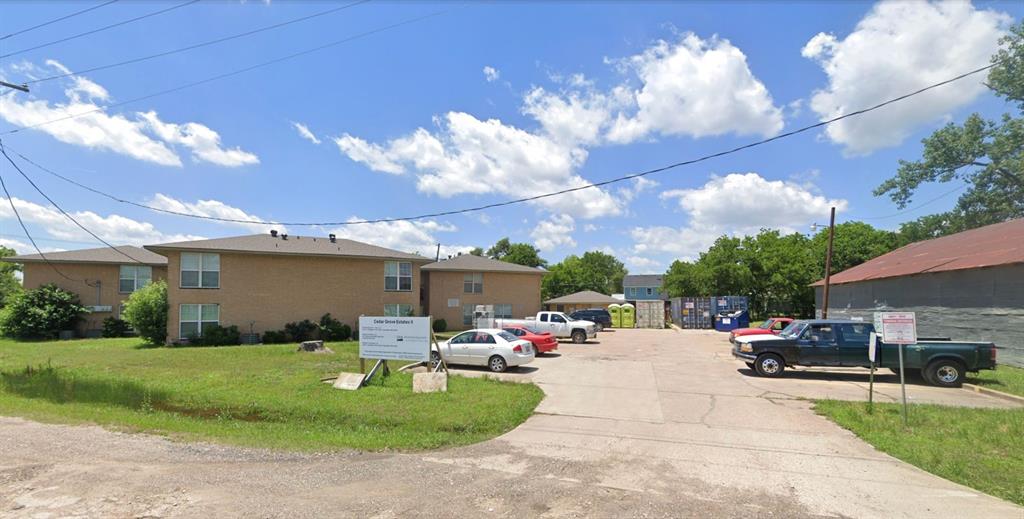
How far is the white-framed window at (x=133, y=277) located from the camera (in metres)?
30.7

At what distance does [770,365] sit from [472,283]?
2323 centimetres

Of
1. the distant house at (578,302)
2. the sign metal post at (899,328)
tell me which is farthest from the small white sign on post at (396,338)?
the distant house at (578,302)

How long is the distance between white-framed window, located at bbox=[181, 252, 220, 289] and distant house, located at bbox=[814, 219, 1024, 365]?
107ft

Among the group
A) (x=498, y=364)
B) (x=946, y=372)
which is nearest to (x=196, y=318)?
(x=498, y=364)

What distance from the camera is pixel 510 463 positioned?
6.24m

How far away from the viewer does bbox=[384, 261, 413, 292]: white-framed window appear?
93.4 ft

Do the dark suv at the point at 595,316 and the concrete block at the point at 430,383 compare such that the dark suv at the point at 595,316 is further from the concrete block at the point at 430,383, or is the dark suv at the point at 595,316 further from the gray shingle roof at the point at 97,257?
the gray shingle roof at the point at 97,257

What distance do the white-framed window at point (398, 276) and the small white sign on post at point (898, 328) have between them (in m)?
24.1

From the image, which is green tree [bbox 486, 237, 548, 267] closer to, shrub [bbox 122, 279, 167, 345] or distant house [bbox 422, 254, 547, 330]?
distant house [bbox 422, 254, 547, 330]

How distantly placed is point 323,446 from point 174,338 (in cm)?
2146

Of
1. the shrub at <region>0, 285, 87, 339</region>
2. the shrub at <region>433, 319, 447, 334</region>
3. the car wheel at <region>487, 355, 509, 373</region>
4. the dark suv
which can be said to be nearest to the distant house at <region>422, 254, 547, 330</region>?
the shrub at <region>433, 319, 447, 334</region>

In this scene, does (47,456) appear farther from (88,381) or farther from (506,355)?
(506,355)

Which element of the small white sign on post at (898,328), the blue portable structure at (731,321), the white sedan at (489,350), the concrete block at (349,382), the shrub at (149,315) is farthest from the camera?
the blue portable structure at (731,321)

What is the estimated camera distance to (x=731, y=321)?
34750 mm
